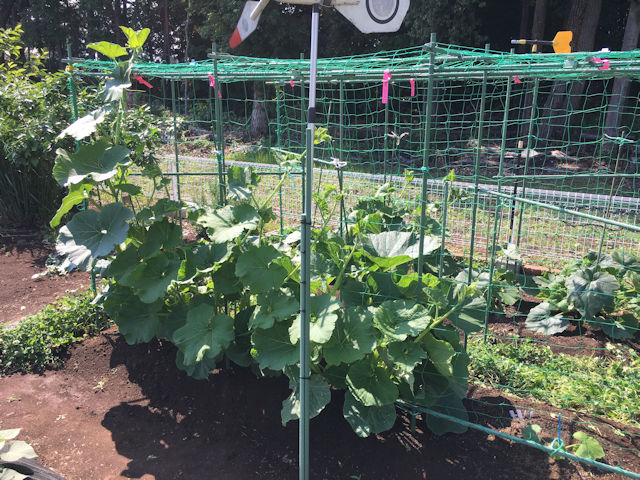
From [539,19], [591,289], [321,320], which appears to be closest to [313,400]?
[321,320]

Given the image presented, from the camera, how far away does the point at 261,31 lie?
564 inches

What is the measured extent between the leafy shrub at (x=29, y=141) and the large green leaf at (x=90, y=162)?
2.43 m

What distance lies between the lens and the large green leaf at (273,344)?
99.0 inches

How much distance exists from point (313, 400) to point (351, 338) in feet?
1.14

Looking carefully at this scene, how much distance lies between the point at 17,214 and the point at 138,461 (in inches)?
182

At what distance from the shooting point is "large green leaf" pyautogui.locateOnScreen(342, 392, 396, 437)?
2424 mm

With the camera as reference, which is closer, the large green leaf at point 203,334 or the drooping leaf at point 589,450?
the drooping leaf at point 589,450

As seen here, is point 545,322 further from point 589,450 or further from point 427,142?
point 427,142

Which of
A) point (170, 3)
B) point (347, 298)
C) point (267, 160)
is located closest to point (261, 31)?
point (267, 160)

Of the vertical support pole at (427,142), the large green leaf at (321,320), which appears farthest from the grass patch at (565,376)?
the large green leaf at (321,320)

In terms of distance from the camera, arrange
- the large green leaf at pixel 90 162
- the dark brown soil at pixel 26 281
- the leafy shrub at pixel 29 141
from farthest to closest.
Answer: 1. the leafy shrub at pixel 29 141
2. the dark brown soil at pixel 26 281
3. the large green leaf at pixel 90 162

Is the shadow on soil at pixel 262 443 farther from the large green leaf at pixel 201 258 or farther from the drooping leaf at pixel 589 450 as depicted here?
the large green leaf at pixel 201 258

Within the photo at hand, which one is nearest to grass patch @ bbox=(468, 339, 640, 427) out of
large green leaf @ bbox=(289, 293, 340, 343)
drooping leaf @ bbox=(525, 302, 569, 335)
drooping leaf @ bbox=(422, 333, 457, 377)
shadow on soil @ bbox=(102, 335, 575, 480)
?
drooping leaf @ bbox=(525, 302, 569, 335)

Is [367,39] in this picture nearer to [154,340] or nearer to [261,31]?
[261,31]
